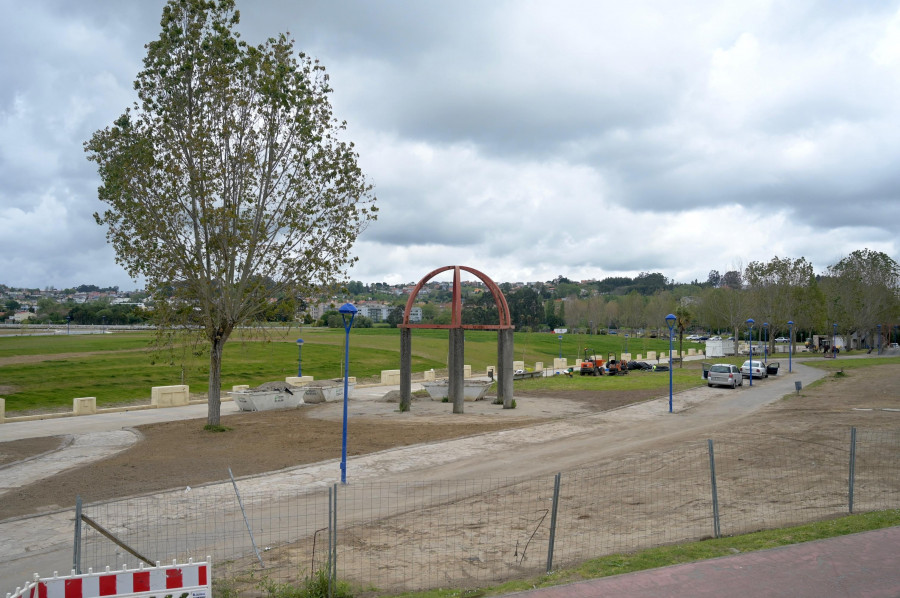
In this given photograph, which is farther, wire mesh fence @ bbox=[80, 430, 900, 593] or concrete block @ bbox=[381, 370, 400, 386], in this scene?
concrete block @ bbox=[381, 370, 400, 386]

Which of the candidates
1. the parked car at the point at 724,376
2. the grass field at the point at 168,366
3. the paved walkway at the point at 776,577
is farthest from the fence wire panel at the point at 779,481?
the parked car at the point at 724,376

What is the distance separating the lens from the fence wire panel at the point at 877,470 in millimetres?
10898

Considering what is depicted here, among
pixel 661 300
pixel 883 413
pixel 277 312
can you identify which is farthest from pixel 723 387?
pixel 661 300

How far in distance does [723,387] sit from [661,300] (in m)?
88.5

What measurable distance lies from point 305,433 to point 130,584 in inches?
589

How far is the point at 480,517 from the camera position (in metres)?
11.0

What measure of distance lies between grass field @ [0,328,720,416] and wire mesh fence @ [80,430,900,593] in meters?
9.88

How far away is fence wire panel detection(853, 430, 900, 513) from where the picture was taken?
35.8 ft

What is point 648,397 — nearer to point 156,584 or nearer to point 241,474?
point 241,474

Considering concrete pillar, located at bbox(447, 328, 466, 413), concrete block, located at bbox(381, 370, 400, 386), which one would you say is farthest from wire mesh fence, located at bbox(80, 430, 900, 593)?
concrete block, located at bbox(381, 370, 400, 386)

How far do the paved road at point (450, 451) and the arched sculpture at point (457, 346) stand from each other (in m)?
5.11

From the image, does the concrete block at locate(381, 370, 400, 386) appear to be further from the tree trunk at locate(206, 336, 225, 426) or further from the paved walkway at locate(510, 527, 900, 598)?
the paved walkway at locate(510, 527, 900, 598)

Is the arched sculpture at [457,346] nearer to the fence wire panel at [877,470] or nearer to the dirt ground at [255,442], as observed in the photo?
the dirt ground at [255,442]

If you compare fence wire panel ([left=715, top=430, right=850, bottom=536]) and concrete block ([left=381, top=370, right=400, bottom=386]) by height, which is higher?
fence wire panel ([left=715, top=430, right=850, bottom=536])
